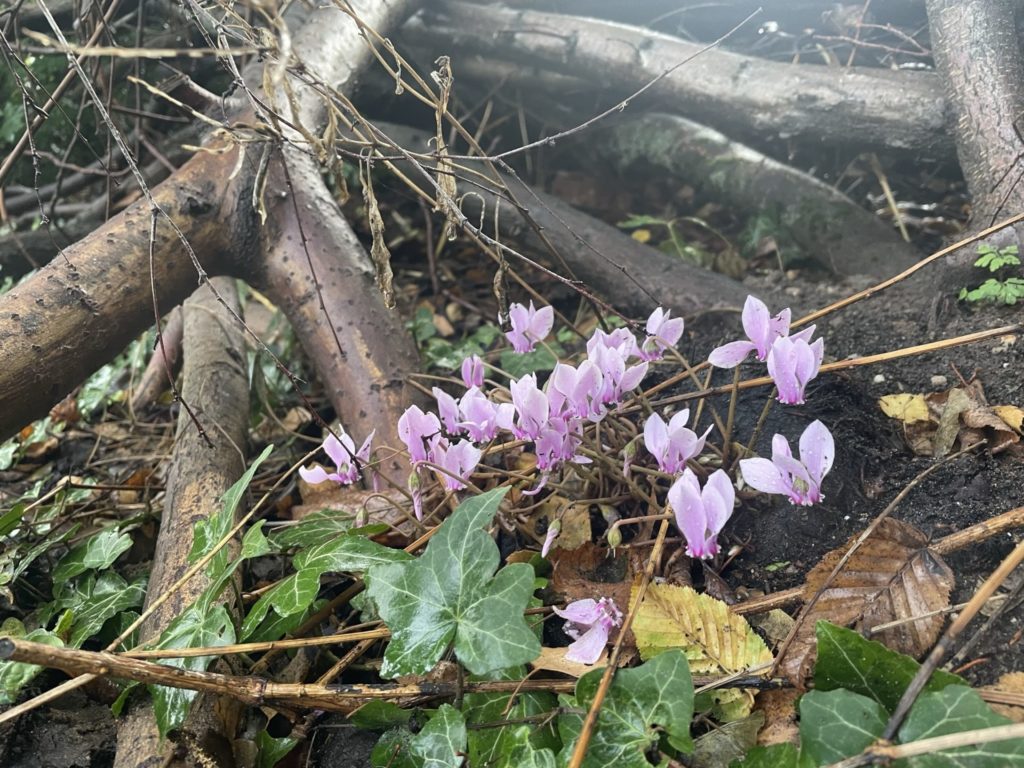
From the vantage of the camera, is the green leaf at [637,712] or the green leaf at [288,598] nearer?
the green leaf at [637,712]

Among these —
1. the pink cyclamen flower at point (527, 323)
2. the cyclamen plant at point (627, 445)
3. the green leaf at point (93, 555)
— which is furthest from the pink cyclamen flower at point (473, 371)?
the green leaf at point (93, 555)

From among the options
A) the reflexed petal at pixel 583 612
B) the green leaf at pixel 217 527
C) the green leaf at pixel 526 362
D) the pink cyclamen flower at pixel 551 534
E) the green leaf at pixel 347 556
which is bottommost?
the reflexed petal at pixel 583 612

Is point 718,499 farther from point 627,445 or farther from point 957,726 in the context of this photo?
point 957,726

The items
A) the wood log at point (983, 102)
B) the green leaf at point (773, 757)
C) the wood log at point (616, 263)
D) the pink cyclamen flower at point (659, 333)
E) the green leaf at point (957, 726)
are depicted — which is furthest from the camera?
the wood log at point (616, 263)

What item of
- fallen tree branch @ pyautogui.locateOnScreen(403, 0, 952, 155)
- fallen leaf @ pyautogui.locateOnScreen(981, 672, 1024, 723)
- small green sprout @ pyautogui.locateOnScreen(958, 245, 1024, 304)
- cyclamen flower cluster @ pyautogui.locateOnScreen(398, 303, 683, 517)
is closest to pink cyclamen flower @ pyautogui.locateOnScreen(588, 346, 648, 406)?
cyclamen flower cluster @ pyautogui.locateOnScreen(398, 303, 683, 517)

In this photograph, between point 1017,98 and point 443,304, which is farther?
point 443,304

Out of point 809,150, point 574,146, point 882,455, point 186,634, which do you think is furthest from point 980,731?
point 574,146

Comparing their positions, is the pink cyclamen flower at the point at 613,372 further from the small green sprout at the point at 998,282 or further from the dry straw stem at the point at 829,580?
the small green sprout at the point at 998,282

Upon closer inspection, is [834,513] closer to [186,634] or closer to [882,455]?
[882,455]
